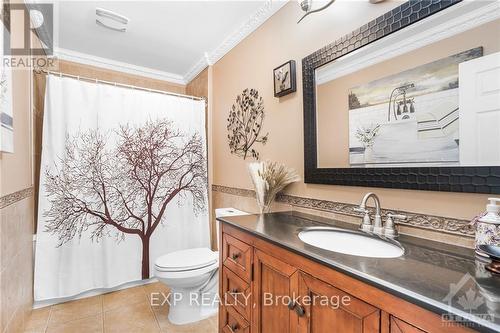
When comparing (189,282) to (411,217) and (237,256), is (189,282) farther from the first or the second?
(411,217)

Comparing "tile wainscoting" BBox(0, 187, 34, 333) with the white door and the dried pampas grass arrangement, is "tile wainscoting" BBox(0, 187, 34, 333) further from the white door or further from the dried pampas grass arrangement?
the white door

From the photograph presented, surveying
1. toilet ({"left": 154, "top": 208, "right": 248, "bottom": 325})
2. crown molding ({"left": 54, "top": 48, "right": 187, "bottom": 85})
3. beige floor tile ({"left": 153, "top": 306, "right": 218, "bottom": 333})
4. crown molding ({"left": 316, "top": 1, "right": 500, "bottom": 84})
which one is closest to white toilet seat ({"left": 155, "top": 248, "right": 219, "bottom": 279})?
toilet ({"left": 154, "top": 208, "right": 248, "bottom": 325})

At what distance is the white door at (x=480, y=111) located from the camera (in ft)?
2.74

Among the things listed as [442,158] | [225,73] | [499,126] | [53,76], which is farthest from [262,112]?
[53,76]

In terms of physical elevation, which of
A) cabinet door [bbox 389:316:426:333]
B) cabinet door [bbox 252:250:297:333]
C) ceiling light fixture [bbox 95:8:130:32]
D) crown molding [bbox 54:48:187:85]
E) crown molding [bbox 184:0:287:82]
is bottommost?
cabinet door [bbox 252:250:297:333]

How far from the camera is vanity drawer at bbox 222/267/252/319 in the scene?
1187 mm

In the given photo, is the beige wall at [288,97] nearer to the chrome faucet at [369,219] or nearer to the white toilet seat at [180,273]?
the chrome faucet at [369,219]

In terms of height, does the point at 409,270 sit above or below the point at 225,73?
below

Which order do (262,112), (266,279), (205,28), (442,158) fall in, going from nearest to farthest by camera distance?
(442,158) → (266,279) → (262,112) → (205,28)

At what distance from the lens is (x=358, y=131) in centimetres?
127

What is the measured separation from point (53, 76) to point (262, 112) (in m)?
1.77

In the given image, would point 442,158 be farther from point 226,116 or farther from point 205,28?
point 205,28

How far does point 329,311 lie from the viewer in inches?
30.8

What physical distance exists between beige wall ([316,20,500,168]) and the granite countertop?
1.81 feet
